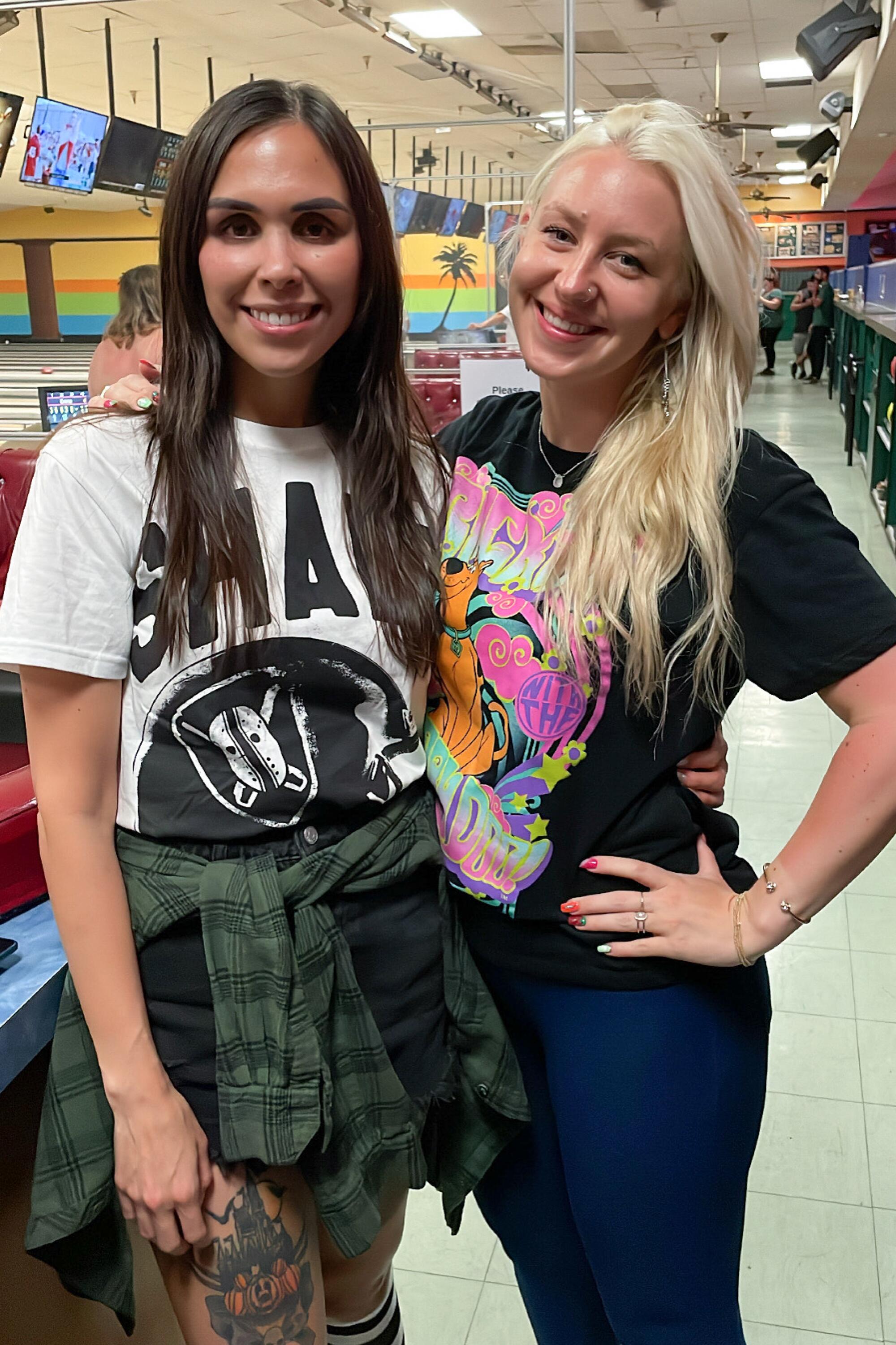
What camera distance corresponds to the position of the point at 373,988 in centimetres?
119

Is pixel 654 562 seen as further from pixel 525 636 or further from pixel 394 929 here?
pixel 394 929

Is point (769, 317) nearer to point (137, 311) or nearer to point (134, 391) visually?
point (134, 391)

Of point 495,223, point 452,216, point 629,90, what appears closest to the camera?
point 495,223

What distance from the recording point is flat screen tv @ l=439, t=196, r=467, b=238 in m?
9.94

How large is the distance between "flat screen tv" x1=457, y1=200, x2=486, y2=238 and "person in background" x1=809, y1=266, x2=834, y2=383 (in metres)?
9.47

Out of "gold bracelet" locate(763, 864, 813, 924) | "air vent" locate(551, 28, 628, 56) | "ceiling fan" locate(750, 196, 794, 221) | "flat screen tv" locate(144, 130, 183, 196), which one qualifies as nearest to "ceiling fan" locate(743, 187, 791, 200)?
"ceiling fan" locate(750, 196, 794, 221)

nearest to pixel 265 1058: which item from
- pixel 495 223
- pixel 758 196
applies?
pixel 495 223

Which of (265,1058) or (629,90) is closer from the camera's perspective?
(265,1058)

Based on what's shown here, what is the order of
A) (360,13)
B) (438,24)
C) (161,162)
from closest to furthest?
(161,162)
(360,13)
(438,24)

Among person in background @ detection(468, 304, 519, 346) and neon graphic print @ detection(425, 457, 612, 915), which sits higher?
person in background @ detection(468, 304, 519, 346)

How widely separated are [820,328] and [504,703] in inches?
772

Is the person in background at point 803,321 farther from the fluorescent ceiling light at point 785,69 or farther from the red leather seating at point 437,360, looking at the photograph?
the red leather seating at point 437,360

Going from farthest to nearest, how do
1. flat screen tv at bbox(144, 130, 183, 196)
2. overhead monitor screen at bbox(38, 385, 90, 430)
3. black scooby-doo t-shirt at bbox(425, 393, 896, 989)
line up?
flat screen tv at bbox(144, 130, 183, 196), overhead monitor screen at bbox(38, 385, 90, 430), black scooby-doo t-shirt at bbox(425, 393, 896, 989)

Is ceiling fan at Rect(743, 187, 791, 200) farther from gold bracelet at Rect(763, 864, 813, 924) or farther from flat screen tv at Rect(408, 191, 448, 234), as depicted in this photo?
gold bracelet at Rect(763, 864, 813, 924)
